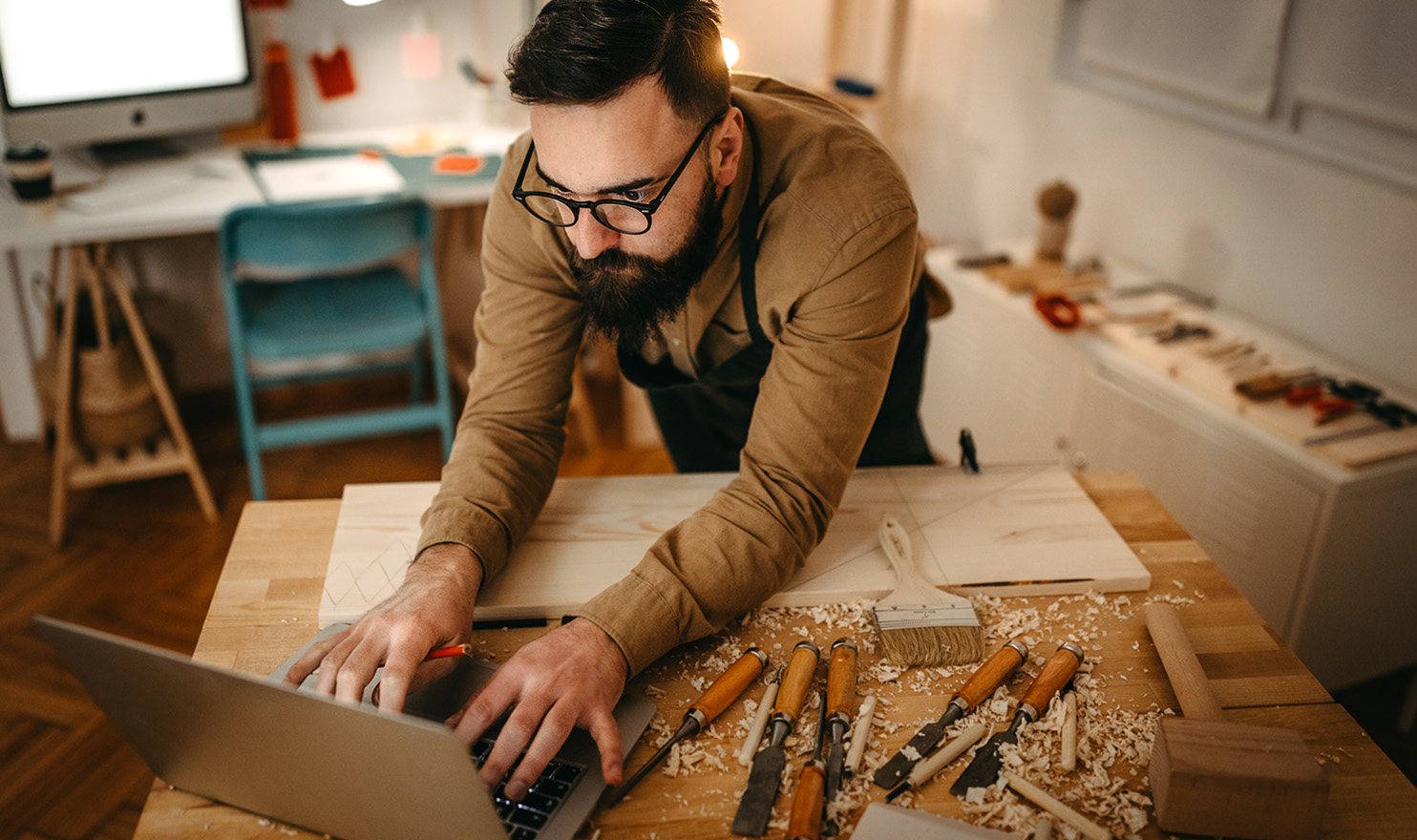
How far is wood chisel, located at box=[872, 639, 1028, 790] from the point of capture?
96cm

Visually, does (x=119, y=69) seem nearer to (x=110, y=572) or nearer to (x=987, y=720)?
(x=110, y=572)

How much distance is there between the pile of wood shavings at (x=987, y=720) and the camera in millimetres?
929

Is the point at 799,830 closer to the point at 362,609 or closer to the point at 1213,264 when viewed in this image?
the point at 362,609

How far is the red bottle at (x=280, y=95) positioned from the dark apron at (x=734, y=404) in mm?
1904

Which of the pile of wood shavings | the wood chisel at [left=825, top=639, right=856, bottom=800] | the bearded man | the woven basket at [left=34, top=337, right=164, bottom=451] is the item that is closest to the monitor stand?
the woven basket at [left=34, top=337, right=164, bottom=451]

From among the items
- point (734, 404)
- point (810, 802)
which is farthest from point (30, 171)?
point (810, 802)

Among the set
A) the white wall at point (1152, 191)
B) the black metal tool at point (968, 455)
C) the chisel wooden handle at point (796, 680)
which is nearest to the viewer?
the chisel wooden handle at point (796, 680)

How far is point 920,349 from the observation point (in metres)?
1.70

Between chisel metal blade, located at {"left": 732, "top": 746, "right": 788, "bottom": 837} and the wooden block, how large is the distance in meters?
0.33

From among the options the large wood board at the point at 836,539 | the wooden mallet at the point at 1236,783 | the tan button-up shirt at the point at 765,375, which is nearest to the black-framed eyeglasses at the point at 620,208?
the tan button-up shirt at the point at 765,375

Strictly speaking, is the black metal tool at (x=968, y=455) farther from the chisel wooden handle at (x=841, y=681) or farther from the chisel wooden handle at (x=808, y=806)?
the chisel wooden handle at (x=808, y=806)

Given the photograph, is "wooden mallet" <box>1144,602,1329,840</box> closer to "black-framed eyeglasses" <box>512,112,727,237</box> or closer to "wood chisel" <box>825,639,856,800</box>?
"wood chisel" <box>825,639,856,800</box>

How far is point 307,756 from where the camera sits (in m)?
0.83

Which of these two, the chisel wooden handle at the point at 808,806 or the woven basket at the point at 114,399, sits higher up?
the chisel wooden handle at the point at 808,806
